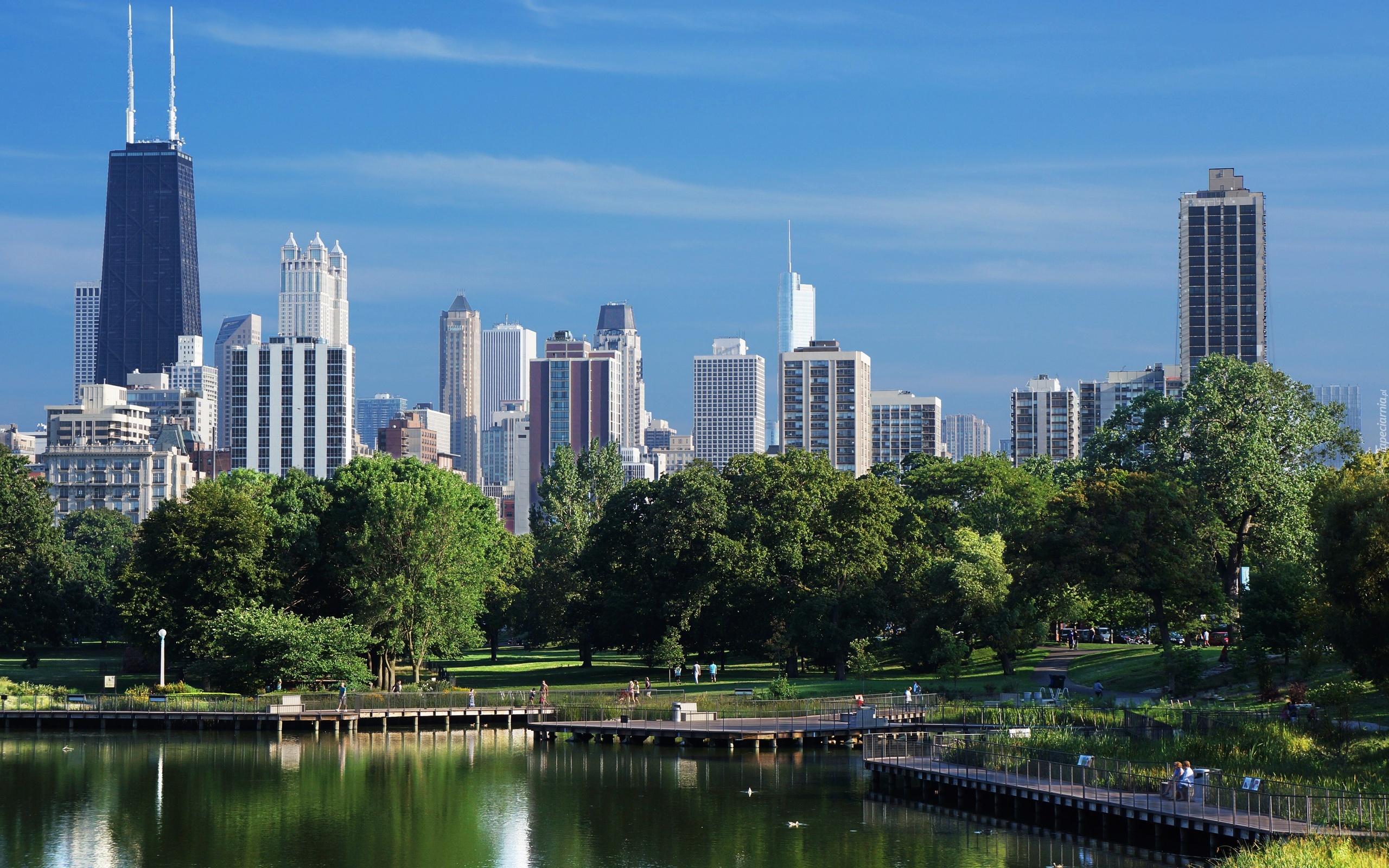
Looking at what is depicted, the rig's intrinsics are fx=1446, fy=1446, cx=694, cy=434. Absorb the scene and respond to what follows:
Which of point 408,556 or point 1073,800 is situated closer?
point 1073,800

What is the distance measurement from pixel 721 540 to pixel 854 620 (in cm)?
855

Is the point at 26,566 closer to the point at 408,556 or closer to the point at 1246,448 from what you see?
the point at 408,556

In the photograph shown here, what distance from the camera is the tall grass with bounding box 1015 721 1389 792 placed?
135 feet

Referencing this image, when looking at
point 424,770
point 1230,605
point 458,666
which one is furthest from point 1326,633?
point 458,666

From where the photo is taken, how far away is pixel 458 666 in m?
103

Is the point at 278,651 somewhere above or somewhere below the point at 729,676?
above

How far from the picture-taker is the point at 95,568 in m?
120

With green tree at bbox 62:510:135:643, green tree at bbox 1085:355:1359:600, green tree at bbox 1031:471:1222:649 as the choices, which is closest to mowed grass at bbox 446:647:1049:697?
green tree at bbox 1031:471:1222:649

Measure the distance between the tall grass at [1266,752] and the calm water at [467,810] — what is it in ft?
20.2

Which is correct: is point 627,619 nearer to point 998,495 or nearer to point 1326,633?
point 998,495

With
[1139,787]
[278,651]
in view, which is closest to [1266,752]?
[1139,787]

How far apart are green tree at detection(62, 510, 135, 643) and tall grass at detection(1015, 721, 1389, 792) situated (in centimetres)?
5439

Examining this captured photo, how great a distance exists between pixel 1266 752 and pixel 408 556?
4576cm

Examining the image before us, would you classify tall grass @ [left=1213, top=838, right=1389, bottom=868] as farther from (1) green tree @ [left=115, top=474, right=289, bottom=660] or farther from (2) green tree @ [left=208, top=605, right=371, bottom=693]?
(1) green tree @ [left=115, top=474, right=289, bottom=660]
